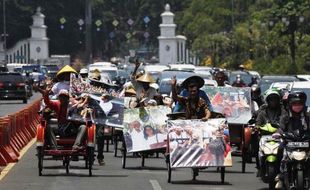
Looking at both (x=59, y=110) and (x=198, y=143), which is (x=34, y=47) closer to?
→ (x=59, y=110)

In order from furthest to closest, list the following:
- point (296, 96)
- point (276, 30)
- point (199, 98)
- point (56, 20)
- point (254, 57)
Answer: point (56, 20), point (254, 57), point (276, 30), point (199, 98), point (296, 96)

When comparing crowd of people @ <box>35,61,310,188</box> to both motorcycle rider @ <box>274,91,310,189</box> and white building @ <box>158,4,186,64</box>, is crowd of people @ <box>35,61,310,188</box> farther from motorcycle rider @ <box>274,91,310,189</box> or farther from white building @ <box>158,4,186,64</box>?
white building @ <box>158,4,186,64</box>

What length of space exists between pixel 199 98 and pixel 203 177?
1.80 metres

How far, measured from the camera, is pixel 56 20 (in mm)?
138375

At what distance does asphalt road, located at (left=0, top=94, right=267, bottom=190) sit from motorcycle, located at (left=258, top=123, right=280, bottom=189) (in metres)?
1.17

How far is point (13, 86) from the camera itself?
209ft

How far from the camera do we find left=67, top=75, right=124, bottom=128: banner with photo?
77.8 feet

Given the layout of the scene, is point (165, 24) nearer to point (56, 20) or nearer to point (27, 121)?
point (56, 20)

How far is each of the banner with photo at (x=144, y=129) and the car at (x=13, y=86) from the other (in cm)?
4083

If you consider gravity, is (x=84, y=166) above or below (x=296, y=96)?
below

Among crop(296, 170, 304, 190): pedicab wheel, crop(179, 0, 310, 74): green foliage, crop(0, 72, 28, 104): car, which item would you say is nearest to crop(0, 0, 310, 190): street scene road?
crop(296, 170, 304, 190): pedicab wheel

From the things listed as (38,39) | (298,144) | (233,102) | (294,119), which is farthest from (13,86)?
(38,39)

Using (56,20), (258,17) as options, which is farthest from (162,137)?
(56,20)

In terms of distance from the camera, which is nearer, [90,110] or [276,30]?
[90,110]
